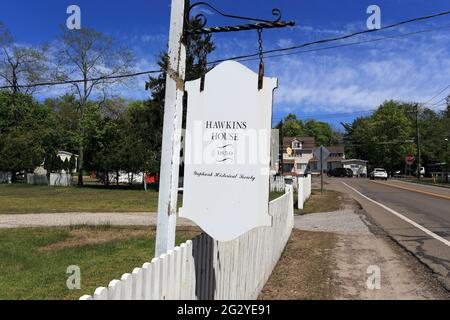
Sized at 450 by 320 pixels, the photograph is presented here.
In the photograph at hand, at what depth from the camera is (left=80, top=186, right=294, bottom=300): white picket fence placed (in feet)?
9.22

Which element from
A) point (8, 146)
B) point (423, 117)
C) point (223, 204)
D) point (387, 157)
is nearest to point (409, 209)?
point (223, 204)

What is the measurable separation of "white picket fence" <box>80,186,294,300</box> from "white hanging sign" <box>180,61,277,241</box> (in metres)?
0.34

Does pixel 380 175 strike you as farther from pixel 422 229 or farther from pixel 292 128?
pixel 292 128

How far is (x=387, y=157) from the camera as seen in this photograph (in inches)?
3241

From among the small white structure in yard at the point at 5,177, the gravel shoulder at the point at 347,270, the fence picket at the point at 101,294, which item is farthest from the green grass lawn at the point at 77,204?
the small white structure in yard at the point at 5,177

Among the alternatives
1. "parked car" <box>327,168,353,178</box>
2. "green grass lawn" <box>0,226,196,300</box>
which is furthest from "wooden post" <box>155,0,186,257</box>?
"parked car" <box>327,168,353,178</box>

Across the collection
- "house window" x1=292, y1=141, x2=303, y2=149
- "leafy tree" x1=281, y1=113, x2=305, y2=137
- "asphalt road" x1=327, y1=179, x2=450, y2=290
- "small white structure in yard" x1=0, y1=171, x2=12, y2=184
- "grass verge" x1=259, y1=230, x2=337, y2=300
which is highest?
"leafy tree" x1=281, y1=113, x2=305, y2=137

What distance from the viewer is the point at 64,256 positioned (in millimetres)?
8586

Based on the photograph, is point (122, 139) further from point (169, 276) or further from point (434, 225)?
point (169, 276)

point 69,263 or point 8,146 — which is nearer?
point 69,263

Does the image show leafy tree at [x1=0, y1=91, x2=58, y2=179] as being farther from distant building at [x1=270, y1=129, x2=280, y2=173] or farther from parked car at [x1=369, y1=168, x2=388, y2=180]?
parked car at [x1=369, y1=168, x2=388, y2=180]

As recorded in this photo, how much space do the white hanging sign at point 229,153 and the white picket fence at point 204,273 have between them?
0.34m
